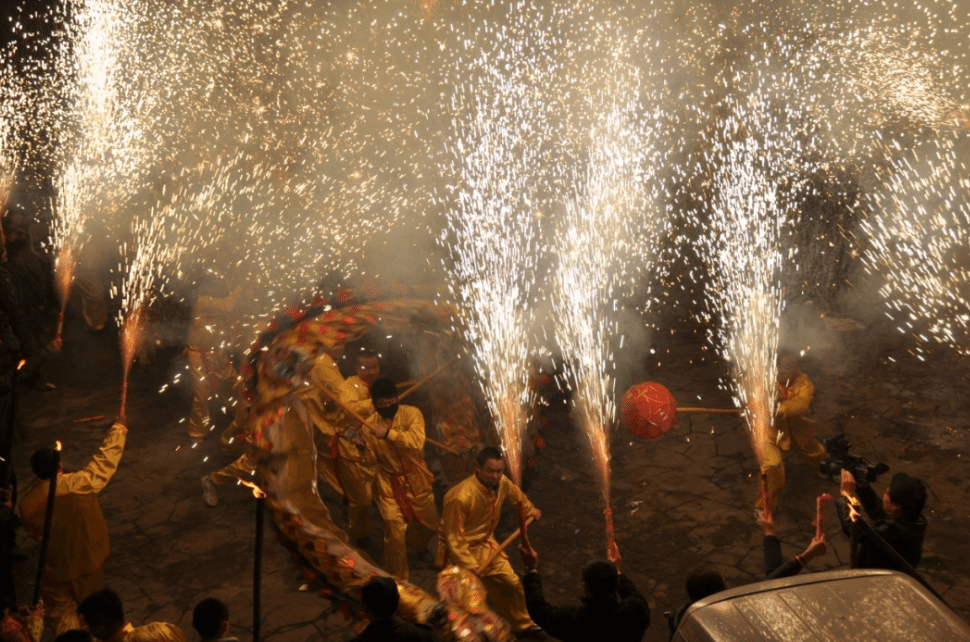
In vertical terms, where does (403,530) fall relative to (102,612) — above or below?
below

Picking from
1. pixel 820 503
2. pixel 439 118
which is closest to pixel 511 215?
pixel 439 118

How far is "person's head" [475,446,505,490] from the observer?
5359mm

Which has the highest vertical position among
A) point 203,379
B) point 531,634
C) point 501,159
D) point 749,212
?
point 501,159

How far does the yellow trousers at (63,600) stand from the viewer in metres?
5.23

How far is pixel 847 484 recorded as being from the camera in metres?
4.45

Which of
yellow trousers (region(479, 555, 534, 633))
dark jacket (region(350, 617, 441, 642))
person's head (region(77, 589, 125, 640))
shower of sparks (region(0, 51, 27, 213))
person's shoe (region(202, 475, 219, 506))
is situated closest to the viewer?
dark jacket (region(350, 617, 441, 642))

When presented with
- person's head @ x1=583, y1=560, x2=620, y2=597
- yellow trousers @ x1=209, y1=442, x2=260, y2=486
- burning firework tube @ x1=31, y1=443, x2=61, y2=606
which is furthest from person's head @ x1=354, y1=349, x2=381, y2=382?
person's head @ x1=583, y1=560, x2=620, y2=597

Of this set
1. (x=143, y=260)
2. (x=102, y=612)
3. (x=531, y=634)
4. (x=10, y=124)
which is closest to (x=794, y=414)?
(x=531, y=634)

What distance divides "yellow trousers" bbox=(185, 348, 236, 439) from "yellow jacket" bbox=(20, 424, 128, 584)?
347 cm

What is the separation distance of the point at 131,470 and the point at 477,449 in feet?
12.4

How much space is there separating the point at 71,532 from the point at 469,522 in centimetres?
260

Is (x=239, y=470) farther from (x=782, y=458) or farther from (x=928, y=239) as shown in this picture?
(x=928, y=239)

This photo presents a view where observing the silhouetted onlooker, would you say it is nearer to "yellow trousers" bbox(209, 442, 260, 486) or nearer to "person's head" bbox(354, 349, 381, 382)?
"person's head" bbox(354, 349, 381, 382)

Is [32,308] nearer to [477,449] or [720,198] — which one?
[477,449]
